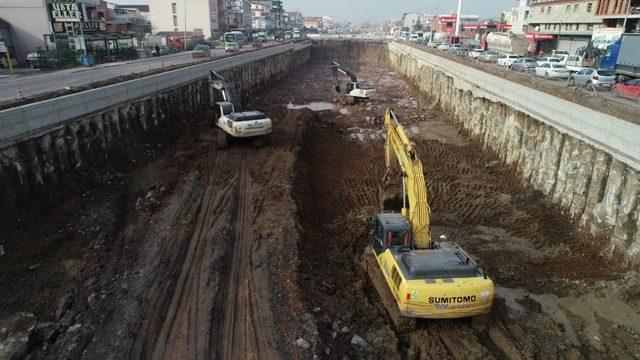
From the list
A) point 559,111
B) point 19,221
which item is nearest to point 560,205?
point 559,111

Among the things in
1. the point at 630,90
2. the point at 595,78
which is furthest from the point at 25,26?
the point at 630,90

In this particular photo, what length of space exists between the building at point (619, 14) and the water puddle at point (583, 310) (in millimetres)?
41983

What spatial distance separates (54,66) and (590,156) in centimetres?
4275

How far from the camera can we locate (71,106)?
17.0 metres

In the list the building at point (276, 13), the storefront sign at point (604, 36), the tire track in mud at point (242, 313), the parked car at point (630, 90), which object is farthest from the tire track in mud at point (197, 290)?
the building at point (276, 13)

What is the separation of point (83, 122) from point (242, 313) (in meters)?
12.1

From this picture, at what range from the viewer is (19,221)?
525 inches

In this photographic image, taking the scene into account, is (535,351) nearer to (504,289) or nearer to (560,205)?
(504,289)

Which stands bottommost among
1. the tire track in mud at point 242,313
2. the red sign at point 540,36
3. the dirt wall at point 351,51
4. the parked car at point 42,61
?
the tire track in mud at point 242,313

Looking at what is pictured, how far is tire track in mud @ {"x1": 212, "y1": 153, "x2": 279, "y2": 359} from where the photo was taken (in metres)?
9.03

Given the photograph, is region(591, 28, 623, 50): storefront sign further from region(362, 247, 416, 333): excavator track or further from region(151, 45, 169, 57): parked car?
region(151, 45, 169, 57): parked car

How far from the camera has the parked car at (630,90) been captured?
25083 millimetres

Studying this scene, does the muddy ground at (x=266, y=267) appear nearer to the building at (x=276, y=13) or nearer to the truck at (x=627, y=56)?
the truck at (x=627, y=56)

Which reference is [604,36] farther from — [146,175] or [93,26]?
[93,26]
